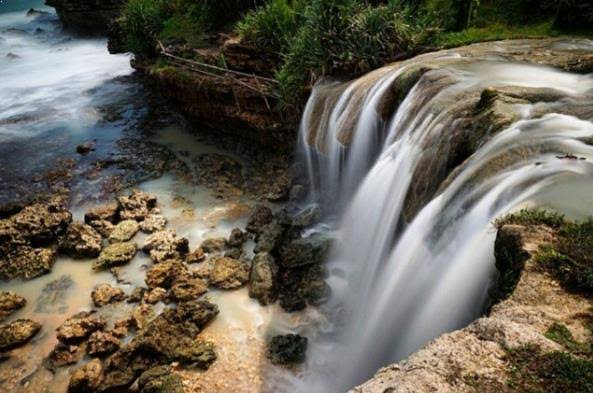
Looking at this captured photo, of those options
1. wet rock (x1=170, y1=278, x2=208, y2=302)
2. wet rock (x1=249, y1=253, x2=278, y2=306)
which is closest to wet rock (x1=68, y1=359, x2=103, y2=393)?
wet rock (x1=170, y1=278, x2=208, y2=302)

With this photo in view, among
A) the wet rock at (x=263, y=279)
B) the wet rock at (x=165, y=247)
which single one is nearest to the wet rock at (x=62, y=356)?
the wet rock at (x=165, y=247)

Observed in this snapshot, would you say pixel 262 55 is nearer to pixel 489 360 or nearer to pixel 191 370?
pixel 191 370

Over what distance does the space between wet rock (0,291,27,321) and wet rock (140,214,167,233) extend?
2599 millimetres

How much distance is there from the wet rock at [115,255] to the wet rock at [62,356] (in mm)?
2006

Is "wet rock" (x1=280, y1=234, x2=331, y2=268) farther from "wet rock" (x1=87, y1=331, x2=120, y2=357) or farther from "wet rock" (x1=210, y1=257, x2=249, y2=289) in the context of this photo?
"wet rock" (x1=87, y1=331, x2=120, y2=357)

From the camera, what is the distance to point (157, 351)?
247 inches

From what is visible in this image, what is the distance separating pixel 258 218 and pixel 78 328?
393 centimetres

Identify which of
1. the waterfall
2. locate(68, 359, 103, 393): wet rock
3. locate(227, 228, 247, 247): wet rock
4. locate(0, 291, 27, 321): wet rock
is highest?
the waterfall

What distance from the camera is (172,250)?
28.3 feet

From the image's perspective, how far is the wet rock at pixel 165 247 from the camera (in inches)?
336

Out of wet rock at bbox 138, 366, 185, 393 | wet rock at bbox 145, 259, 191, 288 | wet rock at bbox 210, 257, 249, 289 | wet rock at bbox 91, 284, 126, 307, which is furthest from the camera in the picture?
wet rock at bbox 145, 259, 191, 288

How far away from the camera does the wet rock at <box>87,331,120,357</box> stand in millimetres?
6596

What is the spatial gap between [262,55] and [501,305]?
11333mm

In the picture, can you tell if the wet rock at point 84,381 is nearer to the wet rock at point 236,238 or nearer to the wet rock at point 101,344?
the wet rock at point 101,344
